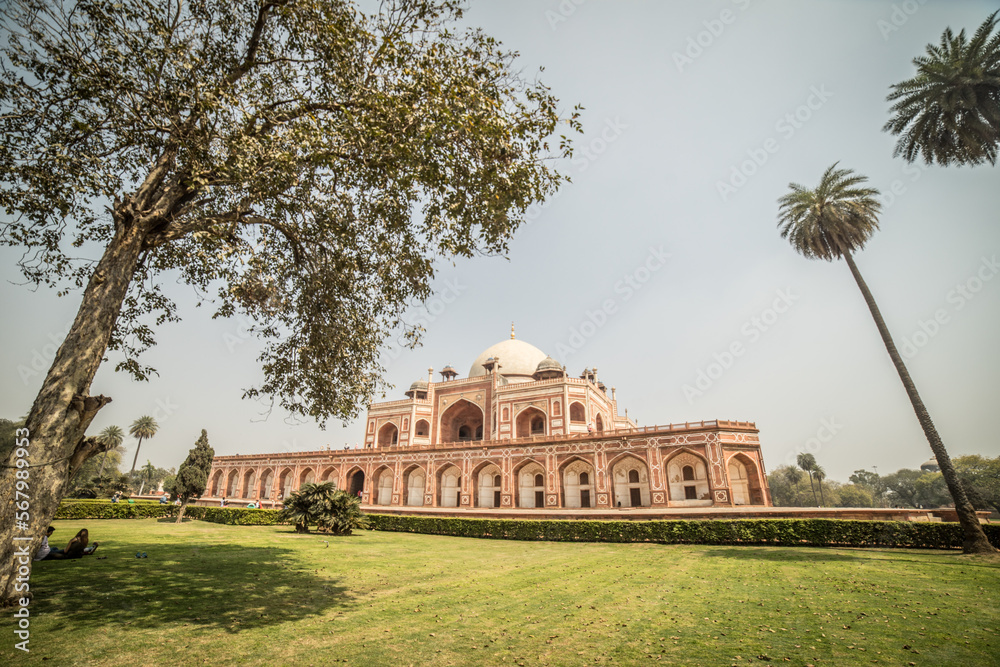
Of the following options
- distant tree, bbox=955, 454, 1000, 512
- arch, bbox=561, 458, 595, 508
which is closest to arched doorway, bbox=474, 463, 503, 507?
arch, bbox=561, 458, 595, 508

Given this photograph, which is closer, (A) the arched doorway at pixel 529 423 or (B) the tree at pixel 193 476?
(B) the tree at pixel 193 476

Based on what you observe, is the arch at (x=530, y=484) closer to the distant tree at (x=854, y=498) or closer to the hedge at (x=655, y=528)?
the hedge at (x=655, y=528)

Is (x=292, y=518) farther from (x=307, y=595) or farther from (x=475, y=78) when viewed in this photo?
(x=475, y=78)

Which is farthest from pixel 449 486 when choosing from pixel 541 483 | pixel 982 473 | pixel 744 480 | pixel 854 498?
pixel 854 498

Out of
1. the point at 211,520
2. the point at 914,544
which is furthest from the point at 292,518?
the point at 914,544

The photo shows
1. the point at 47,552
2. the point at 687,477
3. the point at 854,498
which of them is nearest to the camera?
the point at 47,552

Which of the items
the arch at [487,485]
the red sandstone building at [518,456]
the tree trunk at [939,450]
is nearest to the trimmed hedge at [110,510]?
the red sandstone building at [518,456]

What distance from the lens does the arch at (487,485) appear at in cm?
3394

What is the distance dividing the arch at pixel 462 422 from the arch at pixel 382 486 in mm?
6599

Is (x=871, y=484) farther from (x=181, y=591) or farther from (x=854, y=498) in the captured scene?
(x=181, y=591)

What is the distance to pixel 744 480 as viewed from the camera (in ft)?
89.5

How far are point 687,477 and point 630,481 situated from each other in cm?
362

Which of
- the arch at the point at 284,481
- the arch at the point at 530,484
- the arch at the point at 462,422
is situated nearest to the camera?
the arch at the point at 530,484

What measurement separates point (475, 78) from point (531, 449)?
27862 mm
